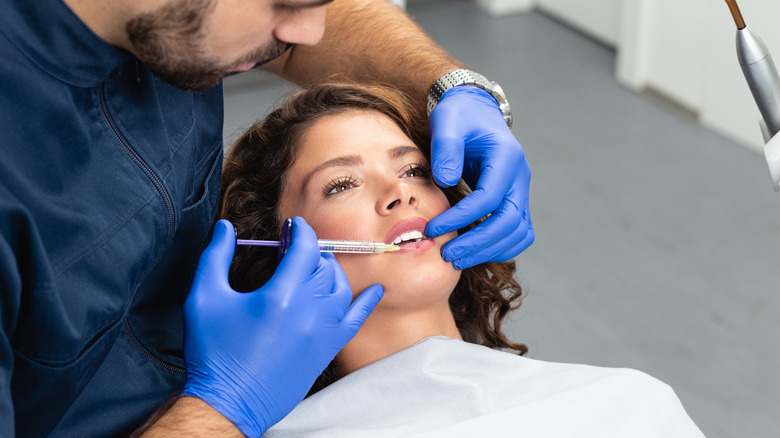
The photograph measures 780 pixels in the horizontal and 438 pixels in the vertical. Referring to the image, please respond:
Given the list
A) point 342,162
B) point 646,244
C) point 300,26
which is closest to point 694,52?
point 646,244

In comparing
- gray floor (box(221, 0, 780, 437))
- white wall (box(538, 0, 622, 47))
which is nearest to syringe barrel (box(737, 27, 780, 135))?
gray floor (box(221, 0, 780, 437))

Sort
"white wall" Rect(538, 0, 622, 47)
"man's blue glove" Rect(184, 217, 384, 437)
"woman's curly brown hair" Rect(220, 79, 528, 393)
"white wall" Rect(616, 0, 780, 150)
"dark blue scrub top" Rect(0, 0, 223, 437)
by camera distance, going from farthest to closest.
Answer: "white wall" Rect(538, 0, 622, 47) → "white wall" Rect(616, 0, 780, 150) → "woman's curly brown hair" Rect(220, 79, 528, 393) → "man's blue glove" Rect(184, 217, 384, 437) → "dark blue scrub top" Rect(0, 0, 223, 437)

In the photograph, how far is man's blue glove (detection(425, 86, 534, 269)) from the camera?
153 centimetres

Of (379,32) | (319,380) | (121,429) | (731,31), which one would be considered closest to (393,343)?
(319,380)

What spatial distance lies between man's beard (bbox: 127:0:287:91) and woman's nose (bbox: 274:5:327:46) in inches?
3.1

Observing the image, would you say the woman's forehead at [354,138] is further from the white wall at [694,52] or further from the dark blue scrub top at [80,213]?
the white wall at [694,52]

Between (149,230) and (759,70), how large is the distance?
903mm

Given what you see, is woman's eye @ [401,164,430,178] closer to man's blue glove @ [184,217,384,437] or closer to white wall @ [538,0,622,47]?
man's blue glove @ [184,217,384,437]

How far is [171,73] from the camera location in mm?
1091

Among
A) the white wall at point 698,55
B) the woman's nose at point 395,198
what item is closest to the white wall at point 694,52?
the white wall at point 698,55

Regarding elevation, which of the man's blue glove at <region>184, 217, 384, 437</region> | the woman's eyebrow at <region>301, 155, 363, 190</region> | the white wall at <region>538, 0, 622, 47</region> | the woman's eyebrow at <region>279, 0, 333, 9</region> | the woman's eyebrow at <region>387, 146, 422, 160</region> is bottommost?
the white wall at <region>538, 0, 622, 47</region>

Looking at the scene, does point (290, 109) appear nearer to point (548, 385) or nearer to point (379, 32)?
point (379, 32)

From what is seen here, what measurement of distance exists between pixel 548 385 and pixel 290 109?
80 cm

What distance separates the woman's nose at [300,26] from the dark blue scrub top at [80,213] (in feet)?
0.71
